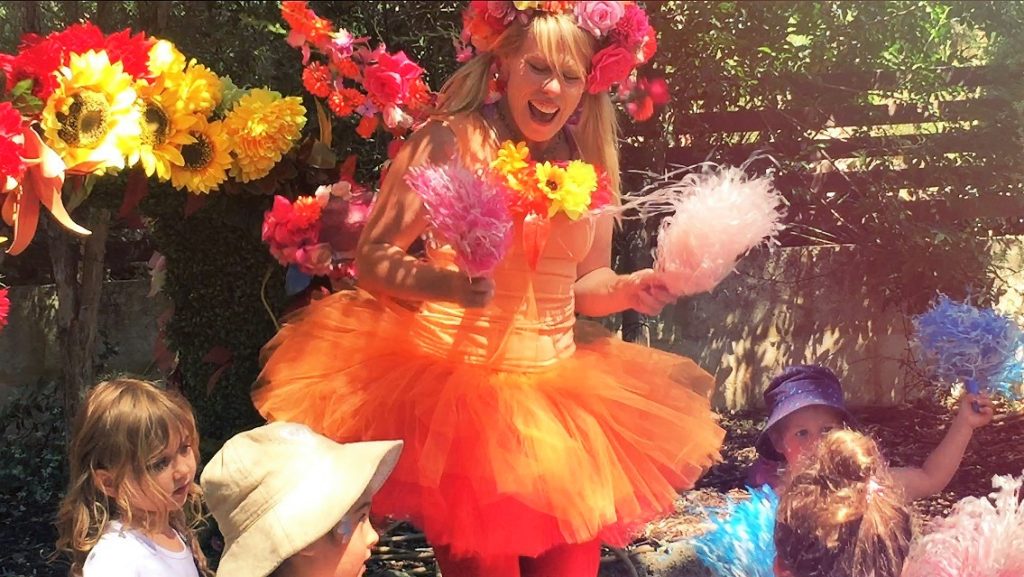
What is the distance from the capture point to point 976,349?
2.10 meters

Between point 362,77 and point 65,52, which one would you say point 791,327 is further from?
point 65,52

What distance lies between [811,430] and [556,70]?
1021 millimetres

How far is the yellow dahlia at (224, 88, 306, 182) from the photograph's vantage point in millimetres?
2516

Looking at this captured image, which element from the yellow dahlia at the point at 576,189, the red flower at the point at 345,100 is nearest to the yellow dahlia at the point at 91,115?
the red flower at the point at 345,100

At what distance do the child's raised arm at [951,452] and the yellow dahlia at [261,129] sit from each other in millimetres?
1601

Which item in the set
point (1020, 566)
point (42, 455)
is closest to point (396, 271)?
point (1020, 566)

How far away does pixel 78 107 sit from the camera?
87.7 inches

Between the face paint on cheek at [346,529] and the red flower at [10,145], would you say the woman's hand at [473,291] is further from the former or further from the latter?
the red flower at [10,145]

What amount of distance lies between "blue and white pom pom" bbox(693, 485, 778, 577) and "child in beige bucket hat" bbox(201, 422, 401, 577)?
1.89ft

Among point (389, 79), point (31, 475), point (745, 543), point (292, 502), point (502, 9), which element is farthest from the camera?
point (31, 475)

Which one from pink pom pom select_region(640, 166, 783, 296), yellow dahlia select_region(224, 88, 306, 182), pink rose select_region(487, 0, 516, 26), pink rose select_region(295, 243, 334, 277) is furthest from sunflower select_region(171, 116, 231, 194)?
pink pom pom select_region(640, 166, 783, 296)

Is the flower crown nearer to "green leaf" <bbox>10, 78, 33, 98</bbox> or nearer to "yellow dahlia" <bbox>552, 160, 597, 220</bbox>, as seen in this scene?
"yellow dahlia" <bbox>552, 160, 597, 220</bbox>

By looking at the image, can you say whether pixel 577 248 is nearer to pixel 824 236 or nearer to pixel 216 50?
pixel 216 50

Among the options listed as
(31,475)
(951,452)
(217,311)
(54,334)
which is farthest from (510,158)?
(54,334)
